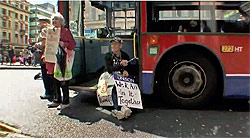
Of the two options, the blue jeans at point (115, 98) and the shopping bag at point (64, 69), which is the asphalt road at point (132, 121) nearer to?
the blue jeans at point (115, 98)

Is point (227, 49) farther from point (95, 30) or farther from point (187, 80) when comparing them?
point (95, 30)

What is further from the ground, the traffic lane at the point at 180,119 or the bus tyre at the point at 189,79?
the bus tyre at the point at 189,79

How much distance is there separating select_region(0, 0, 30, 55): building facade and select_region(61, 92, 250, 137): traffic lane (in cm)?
5640

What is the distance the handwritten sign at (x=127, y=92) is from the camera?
363cm

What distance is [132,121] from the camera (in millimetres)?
3467

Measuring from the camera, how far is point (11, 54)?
24.0 meters

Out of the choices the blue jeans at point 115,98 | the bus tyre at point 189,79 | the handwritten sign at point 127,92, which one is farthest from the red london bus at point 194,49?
the blue jeans at point 115,98

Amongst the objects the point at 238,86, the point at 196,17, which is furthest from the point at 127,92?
the point at 238,86

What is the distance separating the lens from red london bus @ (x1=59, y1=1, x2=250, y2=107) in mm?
3682

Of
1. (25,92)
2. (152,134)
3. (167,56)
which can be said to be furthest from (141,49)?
(25,92)

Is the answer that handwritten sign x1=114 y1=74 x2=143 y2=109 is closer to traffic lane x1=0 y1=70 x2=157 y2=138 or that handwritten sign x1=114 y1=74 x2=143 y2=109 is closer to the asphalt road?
the asphalt road

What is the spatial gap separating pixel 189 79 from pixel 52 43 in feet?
8.74

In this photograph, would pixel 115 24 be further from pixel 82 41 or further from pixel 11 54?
pixel 11 54

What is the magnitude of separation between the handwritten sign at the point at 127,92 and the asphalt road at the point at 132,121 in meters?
0.25
